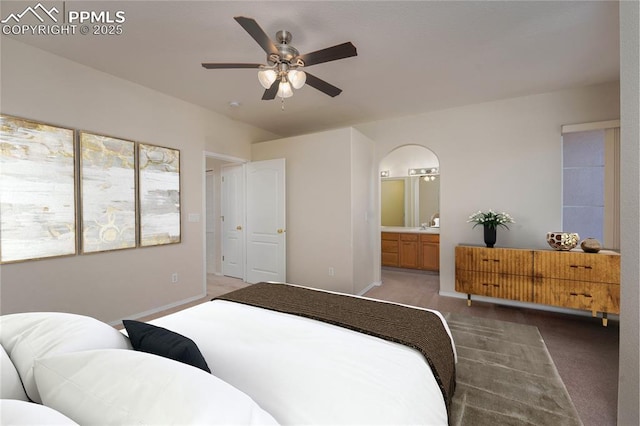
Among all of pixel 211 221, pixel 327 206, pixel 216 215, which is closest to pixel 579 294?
pixel 327 206

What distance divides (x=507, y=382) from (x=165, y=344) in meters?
2.19

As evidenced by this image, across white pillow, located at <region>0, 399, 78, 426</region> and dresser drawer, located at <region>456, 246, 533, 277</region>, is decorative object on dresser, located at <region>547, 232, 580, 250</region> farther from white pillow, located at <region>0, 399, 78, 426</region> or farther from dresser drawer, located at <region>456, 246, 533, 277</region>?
white pillow, located at <region>0, 399, 78, 426</region>

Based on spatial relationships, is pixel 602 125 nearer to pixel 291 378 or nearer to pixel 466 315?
pixel 466 315

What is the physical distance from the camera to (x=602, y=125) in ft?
10.1

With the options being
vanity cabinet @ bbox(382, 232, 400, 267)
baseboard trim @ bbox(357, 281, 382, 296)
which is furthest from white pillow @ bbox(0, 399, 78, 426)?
vanity cabinet @ bbox(382, 232, 400, 267)

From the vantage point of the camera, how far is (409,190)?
602 centimetres

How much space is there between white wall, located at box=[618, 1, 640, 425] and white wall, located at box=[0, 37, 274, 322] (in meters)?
4.10

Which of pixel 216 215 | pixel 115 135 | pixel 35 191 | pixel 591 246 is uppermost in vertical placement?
pixel 115 135

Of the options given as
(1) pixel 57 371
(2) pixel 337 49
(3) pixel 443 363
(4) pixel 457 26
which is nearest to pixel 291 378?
(1) pixel 57 371

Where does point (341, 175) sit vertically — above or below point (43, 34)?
below

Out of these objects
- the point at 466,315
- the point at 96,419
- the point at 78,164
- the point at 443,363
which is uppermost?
the point at 78,164

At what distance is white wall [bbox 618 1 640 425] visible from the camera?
1383mm

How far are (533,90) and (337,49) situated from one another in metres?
2.95

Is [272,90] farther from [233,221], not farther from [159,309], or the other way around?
[233,221]
